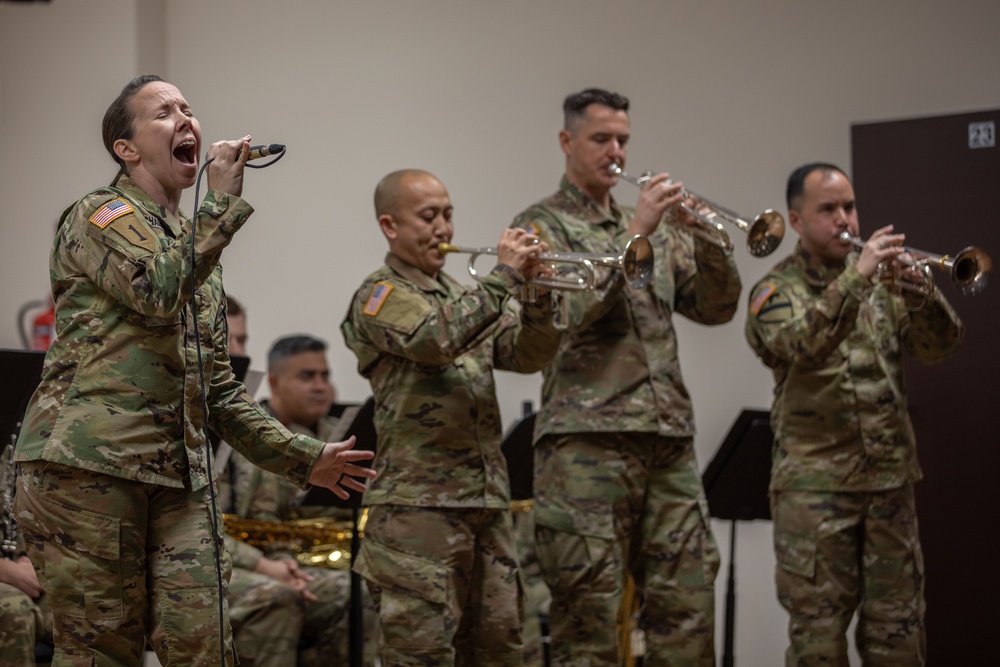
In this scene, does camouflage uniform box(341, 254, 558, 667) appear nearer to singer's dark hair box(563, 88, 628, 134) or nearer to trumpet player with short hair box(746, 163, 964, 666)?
singer's dark hair box(563, 88, 628, 134)

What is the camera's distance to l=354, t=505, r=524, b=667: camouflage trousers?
3.30m

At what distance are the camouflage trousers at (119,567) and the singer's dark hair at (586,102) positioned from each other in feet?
6.76

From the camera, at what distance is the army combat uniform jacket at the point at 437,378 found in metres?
3.36

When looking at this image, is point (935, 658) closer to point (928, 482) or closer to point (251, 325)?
point (928, 482)

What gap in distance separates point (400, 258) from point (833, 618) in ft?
5.89

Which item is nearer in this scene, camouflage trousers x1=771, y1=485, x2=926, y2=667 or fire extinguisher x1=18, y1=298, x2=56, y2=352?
camouflage trousers x1=771, y1=485, x2=926, y2=667

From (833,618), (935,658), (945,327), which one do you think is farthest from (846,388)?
(935,658)

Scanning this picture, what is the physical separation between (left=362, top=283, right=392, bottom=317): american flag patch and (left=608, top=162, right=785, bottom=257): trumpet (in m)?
0.88

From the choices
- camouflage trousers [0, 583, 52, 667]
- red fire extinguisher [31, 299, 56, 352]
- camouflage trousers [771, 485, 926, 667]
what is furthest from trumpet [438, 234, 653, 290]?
red fire extinguisher [31, 299, 56, 352]

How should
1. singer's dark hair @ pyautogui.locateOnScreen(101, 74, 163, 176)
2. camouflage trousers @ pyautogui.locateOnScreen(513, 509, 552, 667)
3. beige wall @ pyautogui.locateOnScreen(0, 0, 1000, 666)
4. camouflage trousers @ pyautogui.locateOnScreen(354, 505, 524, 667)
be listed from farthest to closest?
1. beige wall @ pyautogui.locateOnScreen(0, 0, 1000, 666)
2. camouflage trousers @ pyautogui.locateOnScreen(513, 509, 552, 667)
3. camouflage trousers @ pyautogui.locateOnScreen(354, 505, 524, 667)
4. singer's dark hair @ pyautogui.locateOnScreen(101, 74, 163, 176)

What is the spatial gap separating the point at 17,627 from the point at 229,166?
1767 mm

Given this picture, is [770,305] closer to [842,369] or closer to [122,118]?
[842,369]

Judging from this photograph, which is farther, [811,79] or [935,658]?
[811,79]

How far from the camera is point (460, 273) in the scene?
20.0 feet
